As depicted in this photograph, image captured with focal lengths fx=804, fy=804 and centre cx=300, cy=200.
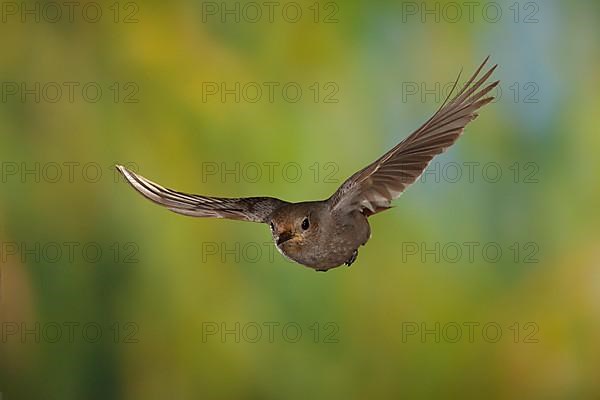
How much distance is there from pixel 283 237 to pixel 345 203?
0.49 feet

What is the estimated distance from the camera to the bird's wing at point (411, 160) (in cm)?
117

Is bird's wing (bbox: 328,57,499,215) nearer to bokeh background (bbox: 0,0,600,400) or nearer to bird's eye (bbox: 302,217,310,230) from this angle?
bird's eye (bbox: 302,217,310,230)

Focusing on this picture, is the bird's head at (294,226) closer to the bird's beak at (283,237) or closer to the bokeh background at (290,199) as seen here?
the bird's beak at (283,237)

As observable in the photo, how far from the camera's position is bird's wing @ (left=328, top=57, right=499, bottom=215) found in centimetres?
117

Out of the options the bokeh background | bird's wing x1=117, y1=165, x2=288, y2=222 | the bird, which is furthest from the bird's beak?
the bokeh background

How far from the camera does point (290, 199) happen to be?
5.86 feet

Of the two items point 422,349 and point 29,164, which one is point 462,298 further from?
point 29,164

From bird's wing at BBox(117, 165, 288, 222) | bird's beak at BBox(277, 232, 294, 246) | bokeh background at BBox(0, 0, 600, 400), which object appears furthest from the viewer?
bokeh background at BBox(0, 0, 600, 400)

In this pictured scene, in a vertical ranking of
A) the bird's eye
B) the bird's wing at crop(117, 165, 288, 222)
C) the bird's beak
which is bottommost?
the bird's beak

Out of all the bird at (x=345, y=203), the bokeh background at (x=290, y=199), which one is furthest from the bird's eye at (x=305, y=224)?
the bokeh background at (x=290, y=199)

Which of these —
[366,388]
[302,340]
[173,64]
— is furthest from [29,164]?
[366,388]

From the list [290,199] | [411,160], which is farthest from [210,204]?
[290,199]

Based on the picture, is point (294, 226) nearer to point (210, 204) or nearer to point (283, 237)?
point (283, 237)

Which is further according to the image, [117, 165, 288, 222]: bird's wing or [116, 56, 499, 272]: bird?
[117, 165, 288, 222]: bird's wing
